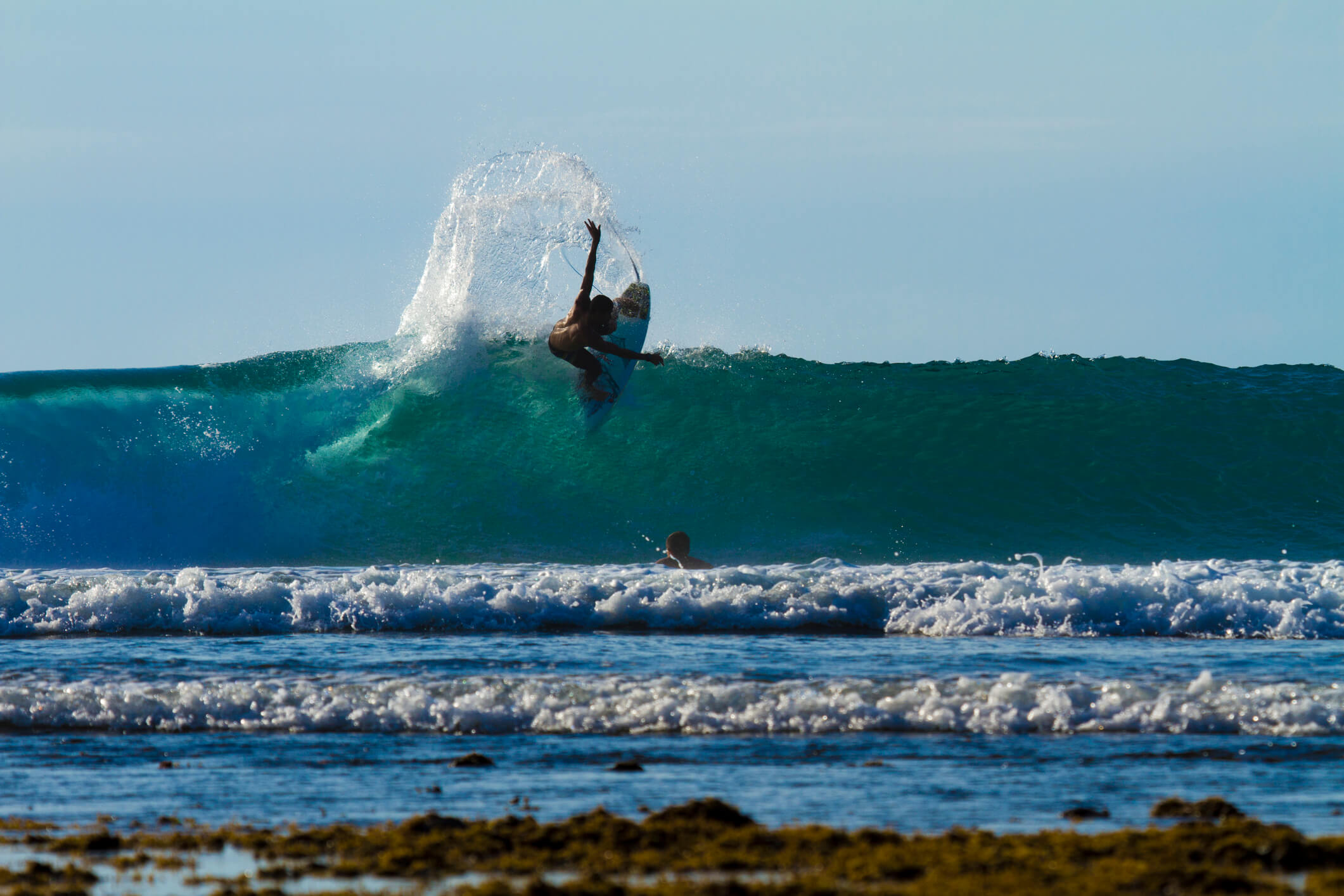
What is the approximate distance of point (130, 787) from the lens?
4.81 meters

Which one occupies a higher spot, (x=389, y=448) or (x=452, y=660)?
(x=389, y=448)

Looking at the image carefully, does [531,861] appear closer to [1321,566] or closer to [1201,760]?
[1201,760]

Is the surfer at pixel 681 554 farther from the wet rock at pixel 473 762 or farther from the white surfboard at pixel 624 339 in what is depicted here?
the wet rock at pixel 473 762

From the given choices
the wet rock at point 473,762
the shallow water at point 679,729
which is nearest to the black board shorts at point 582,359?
the shallow water at point 679,729

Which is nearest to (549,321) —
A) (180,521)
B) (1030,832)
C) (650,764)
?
(180,521)

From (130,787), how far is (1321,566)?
911 centimetres

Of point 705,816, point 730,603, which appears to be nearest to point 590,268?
point 730,603

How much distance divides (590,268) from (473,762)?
7.57 m

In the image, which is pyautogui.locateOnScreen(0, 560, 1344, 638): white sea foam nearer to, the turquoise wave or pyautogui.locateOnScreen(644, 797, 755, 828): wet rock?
the turquoise wave

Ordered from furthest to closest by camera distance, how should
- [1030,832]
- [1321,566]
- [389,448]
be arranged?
1. [389,448]
2. [1321,566]
3. [1030,832]

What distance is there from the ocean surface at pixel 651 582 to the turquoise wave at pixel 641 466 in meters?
0.05

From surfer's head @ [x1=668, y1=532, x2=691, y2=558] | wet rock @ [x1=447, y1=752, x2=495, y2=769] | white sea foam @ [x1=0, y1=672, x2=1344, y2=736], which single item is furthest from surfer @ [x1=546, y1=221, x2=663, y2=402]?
wet rock @ [x1=447, y1=752, x2=495, y2=769]

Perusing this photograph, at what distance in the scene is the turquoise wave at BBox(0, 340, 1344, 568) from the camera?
14062mm

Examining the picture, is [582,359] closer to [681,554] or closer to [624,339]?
[624,339]
